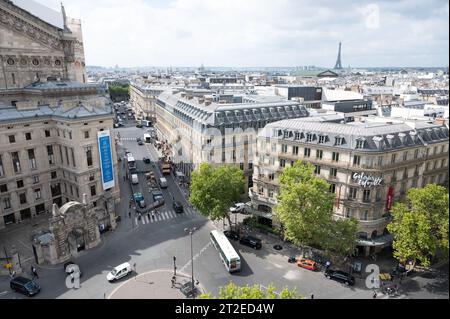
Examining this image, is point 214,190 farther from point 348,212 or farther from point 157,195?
point 157,195

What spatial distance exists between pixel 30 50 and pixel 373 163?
273ft

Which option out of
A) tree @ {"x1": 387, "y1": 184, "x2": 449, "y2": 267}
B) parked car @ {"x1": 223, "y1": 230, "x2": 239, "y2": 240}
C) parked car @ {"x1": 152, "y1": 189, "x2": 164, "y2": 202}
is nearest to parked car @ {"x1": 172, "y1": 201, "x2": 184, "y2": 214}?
parked car @ {"x1": 152, "y1": 189, "x2": 164, "y2": 202}

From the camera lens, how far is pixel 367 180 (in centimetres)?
5612

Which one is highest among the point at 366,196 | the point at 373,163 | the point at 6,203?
the point at 373,163

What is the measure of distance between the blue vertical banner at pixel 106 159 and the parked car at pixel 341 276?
52.0 meters

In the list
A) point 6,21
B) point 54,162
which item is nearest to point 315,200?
point 54,162

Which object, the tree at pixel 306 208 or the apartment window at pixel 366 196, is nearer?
the tree at pixel 306 208

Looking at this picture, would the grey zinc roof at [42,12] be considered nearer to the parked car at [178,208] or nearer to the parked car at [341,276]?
the parked car at [178,208]

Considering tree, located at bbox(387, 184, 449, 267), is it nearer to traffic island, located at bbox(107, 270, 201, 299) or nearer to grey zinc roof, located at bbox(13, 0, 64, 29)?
traffic island, located at bbox(107, 270, 201, 299)

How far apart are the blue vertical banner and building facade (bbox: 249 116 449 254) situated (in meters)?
43.2

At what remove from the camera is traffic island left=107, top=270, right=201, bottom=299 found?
48062 millimetres

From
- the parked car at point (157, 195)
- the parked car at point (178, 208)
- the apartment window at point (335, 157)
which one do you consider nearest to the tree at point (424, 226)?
the apartment window at point (335, 157)

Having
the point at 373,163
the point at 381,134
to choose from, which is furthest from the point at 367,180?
the point at 381,134

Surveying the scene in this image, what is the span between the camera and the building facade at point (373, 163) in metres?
55.9
